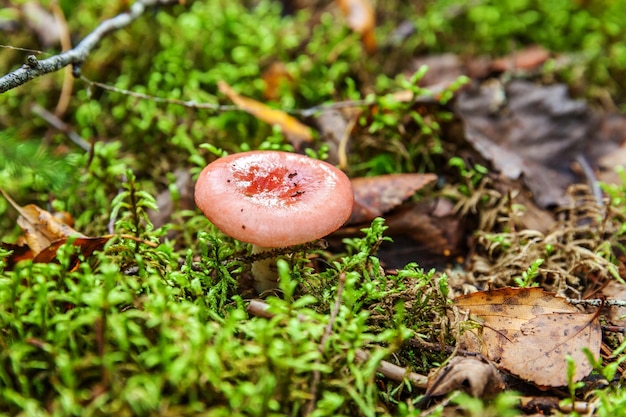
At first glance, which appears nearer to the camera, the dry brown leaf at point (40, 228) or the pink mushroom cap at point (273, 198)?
the pink mushroom cap at point (273, 198)

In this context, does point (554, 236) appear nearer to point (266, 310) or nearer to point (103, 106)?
point (266, 310)

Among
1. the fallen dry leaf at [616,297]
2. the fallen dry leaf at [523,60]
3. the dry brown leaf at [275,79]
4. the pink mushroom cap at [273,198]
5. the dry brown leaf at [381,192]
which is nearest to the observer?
the pink mushroom cap at [273,198]

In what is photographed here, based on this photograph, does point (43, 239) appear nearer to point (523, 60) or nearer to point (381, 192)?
point (381, 192)

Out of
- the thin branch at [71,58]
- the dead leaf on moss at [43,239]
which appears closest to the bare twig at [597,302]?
the dead leaf on moss at [43,239]

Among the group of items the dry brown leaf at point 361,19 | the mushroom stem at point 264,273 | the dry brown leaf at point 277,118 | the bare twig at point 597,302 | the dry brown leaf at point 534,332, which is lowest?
the dry brown leaf at point 534,332

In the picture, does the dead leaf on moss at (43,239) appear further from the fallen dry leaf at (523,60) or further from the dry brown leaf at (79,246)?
the fallen dry leaf at (523,60)

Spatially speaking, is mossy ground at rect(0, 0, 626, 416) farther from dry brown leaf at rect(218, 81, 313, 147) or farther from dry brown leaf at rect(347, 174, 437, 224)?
dry brown leaf at rect(347, 174, 437, 224)
